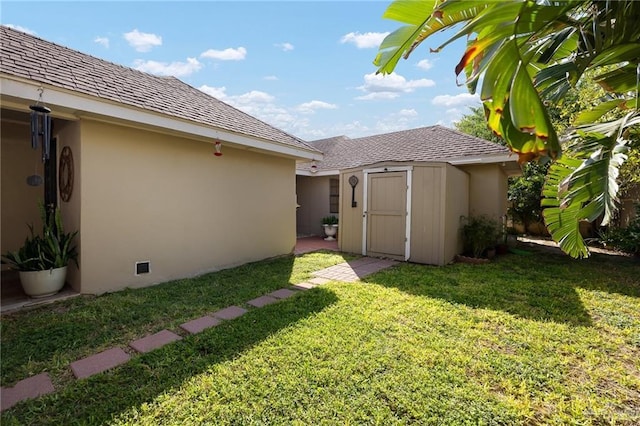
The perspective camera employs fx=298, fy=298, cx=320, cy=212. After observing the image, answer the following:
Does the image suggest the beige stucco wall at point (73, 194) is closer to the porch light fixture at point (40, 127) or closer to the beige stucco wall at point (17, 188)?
the porch light fixture at point (40, 127)

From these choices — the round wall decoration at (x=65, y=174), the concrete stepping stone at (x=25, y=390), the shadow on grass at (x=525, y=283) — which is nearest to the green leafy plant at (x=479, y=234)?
the shadow on grass at (x=525, y=283)

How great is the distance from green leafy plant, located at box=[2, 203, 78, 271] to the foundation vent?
0.93 meters

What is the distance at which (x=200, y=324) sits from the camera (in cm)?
393

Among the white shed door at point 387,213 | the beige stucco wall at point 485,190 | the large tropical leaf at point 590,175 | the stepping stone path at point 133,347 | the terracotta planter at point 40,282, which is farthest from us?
the beige stucco wall at point 485,190

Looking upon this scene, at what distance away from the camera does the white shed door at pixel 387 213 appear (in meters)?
8.09

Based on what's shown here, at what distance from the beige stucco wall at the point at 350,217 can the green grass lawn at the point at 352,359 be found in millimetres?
3574

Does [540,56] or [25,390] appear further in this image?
[25,390]

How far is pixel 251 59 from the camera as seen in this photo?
9.20 meters

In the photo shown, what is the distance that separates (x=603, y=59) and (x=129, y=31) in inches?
345

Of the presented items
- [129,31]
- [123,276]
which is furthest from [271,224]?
[129,31]

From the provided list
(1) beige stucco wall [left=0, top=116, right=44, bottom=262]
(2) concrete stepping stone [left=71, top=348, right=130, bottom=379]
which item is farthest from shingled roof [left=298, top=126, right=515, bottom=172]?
(1) beige stucco wall [left=0, top=116, right=44, bottom=262]

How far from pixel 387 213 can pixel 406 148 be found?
5.30m

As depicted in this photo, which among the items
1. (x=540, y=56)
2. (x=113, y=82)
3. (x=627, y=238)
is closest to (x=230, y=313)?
Answer: (x=540, y=56)

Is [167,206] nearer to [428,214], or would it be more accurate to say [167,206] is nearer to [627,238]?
[428,214]
